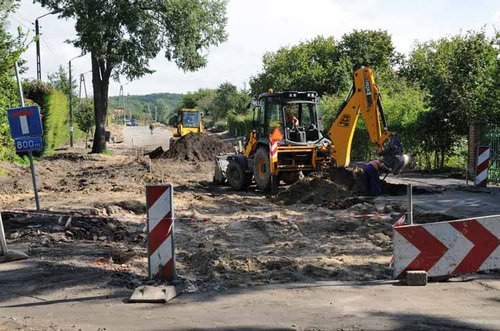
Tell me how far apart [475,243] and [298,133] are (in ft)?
33.0

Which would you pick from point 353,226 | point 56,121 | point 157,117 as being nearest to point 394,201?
point 353,226

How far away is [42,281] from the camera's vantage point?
6.98m

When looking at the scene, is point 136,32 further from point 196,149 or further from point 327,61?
point 327,61

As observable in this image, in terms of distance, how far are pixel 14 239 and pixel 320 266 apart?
545 centimetres

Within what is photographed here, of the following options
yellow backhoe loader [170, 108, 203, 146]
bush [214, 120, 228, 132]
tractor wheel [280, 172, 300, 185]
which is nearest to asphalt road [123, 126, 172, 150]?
yellow backhoe loader [170, 108, 203, 146]

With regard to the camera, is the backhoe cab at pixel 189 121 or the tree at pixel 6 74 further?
the backhoe cab at pixel 189 121

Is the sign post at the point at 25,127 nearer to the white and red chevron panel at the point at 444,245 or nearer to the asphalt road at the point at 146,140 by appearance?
the white and red chevron panel at the point at 444,245

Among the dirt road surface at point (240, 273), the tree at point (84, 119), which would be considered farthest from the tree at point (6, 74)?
the tree at point (84, 119)

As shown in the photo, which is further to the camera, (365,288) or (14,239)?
(14,239)

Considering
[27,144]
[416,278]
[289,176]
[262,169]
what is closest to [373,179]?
[289,176]

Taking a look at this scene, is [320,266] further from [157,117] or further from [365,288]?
[157,117]

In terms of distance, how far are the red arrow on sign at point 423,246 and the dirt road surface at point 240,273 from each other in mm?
324

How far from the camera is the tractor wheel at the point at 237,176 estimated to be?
58.6 feet

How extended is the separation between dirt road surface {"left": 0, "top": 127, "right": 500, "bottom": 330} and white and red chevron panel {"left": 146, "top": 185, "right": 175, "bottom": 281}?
0.34m
